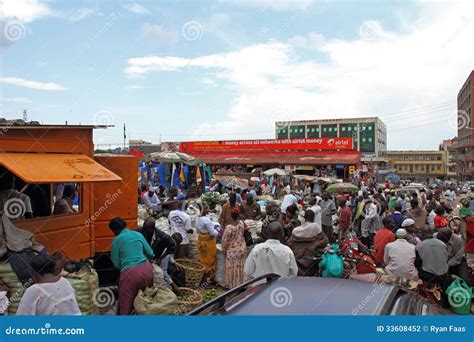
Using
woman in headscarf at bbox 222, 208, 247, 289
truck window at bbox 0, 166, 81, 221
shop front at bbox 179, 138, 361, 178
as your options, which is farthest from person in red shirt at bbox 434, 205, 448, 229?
shop front at bbox 179, 138, 361, 178

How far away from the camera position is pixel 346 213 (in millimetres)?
10148

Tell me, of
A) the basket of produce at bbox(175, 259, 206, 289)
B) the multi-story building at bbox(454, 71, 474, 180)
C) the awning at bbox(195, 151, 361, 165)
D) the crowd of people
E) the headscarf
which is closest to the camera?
the crowd of people

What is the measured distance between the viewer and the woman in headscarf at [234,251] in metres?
7.20

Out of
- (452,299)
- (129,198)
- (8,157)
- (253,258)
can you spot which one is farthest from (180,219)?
(452,299)

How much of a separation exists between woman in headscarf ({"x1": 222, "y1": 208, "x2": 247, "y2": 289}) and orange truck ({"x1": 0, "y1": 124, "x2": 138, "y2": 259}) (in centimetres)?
175

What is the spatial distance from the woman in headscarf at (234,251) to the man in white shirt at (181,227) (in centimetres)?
91

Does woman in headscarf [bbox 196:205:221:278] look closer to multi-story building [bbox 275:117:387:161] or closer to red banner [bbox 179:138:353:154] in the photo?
red banner [bbox 179:138:353:154]

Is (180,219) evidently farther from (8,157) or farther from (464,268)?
(464,268)

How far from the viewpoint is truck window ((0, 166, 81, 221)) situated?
5.29m

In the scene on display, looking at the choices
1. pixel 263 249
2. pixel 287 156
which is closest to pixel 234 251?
pixel 263 249

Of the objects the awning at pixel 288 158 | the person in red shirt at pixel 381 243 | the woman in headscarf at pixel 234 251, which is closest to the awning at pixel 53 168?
the woman in headscarf at pixel 234 251

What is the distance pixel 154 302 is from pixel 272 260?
1500 mm

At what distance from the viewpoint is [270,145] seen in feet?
131

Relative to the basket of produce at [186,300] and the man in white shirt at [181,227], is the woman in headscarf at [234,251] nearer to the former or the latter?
the man in white shirt at [181,227]
